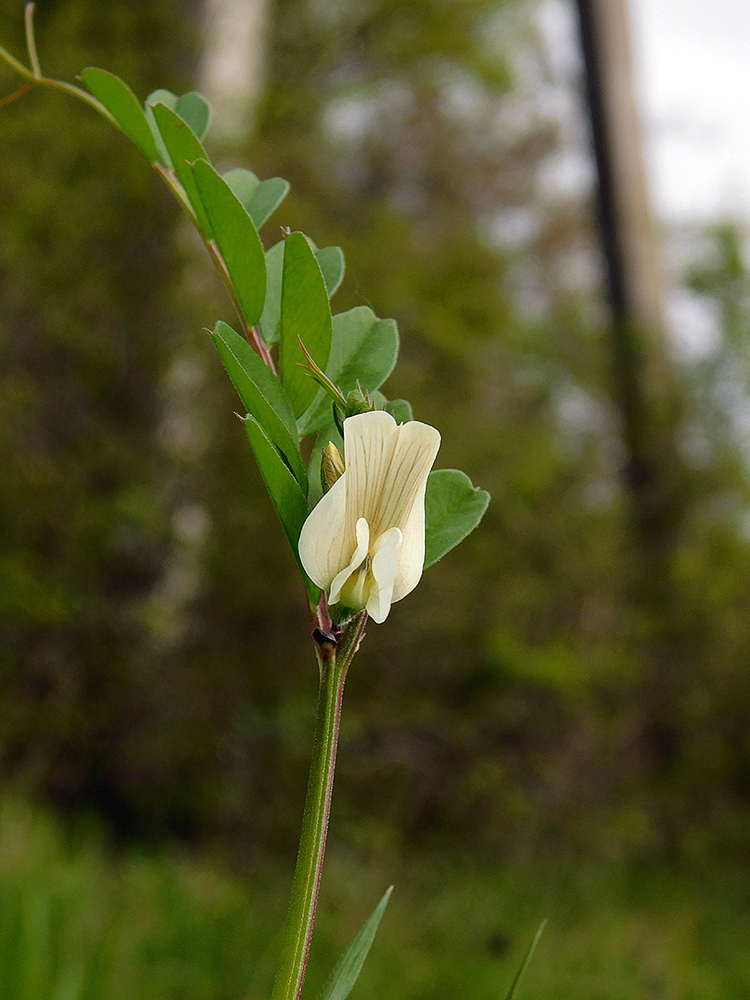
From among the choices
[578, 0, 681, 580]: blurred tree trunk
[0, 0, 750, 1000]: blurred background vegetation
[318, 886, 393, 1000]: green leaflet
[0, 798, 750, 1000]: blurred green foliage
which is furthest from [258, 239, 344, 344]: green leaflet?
[578, 0, 681, 580]: blurred tree trunk

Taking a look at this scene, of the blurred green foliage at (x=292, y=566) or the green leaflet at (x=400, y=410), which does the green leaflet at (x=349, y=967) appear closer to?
the green leaflet at (x=400, y=410)

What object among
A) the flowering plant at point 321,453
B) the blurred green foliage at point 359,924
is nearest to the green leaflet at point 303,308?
the flowering plant at point 321,453

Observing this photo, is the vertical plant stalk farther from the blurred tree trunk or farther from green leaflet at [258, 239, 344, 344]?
the blurred tree trunk

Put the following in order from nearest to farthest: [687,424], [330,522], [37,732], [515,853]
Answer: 1. [330,522]
2. [37,732]
3. [515,853]
4. [687,424]

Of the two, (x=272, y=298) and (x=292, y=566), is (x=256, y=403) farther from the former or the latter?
(x=292, y=566)

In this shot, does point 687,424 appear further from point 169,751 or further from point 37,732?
point 37,732

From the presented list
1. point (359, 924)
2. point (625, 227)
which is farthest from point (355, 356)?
point (625, 227)

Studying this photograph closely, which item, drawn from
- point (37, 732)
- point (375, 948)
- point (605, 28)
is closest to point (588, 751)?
point (375, 948)
